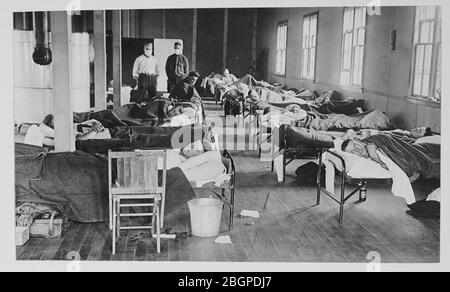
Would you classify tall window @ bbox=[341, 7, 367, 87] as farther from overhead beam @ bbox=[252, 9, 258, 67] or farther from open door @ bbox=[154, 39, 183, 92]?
open door @ bbox=[154, 39, 183, 92]

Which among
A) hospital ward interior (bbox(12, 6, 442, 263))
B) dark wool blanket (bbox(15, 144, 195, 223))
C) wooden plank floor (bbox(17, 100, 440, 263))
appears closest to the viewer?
wooden plank floor (bbox(17, 100, 440, 263))

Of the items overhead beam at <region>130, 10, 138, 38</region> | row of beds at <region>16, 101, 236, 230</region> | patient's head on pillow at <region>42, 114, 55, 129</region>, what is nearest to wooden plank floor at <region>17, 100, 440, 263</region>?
row of beds at <region>16, 101, 236, 230</region>

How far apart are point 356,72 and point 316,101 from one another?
1.91 feet

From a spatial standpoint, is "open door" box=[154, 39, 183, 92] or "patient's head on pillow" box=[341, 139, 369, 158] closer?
"patient's head on pillow" box=[341, 139, 369, 158]

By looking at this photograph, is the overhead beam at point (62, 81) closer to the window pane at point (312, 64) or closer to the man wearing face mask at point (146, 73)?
the man wearing face mask at point (146, 73)

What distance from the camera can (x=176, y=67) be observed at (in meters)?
5.99

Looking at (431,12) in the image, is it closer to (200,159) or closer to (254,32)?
(254,32)

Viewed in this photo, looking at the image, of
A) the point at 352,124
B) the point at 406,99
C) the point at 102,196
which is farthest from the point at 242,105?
the point at 102,196

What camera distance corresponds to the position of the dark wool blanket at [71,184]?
4.82 metres

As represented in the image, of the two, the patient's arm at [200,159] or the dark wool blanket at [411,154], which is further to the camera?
the dark wool blanket at [411,154]

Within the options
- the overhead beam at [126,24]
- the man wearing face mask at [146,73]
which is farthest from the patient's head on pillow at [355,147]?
the overhead beam at [126,24]

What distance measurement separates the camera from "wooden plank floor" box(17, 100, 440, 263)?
4.37 m

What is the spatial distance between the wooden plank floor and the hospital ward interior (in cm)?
2

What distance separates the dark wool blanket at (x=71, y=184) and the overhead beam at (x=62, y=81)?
0.49 metres
